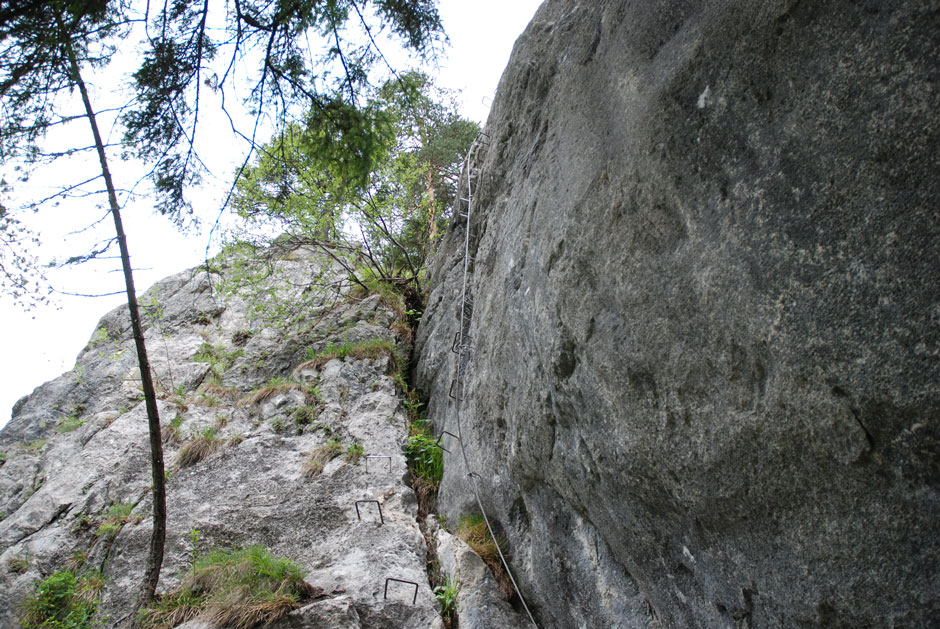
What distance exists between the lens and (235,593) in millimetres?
4504

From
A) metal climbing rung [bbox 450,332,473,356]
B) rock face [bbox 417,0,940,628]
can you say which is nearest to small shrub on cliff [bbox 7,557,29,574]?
metal climbing rung [bbox 450,332,473,356]

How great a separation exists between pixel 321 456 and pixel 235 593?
2.02 meters

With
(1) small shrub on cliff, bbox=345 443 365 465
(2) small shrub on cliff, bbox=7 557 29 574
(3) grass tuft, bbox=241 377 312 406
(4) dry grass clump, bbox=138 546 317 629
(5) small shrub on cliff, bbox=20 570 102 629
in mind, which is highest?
(3) grass tuft, bbox=241 377 312 406

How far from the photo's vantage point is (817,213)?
1.98 m

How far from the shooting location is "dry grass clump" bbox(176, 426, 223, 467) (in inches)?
266

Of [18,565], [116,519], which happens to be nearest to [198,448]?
[116,519]

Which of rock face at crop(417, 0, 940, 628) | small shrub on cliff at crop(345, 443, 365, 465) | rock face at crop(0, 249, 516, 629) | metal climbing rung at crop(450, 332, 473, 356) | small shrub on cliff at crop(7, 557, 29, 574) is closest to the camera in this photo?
rock face at crop(417, 0, 940, 628)

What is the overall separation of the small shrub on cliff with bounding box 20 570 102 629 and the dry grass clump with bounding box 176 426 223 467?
1.50 m

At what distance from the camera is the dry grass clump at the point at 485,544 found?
4.35 m

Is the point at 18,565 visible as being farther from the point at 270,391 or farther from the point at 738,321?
the point at 738,321

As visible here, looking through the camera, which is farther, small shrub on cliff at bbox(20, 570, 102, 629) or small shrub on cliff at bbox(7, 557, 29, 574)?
small shrub on cliff at bbox(7, 557, 29, 574)

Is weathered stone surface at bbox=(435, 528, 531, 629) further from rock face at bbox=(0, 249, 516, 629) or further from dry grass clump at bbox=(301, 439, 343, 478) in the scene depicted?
dry grass clump at bbox=(301, 439, 343, 478)

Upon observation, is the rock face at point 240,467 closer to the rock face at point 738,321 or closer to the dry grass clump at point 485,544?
the dry grass clump at point 485,544

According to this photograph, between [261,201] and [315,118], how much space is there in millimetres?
4665
